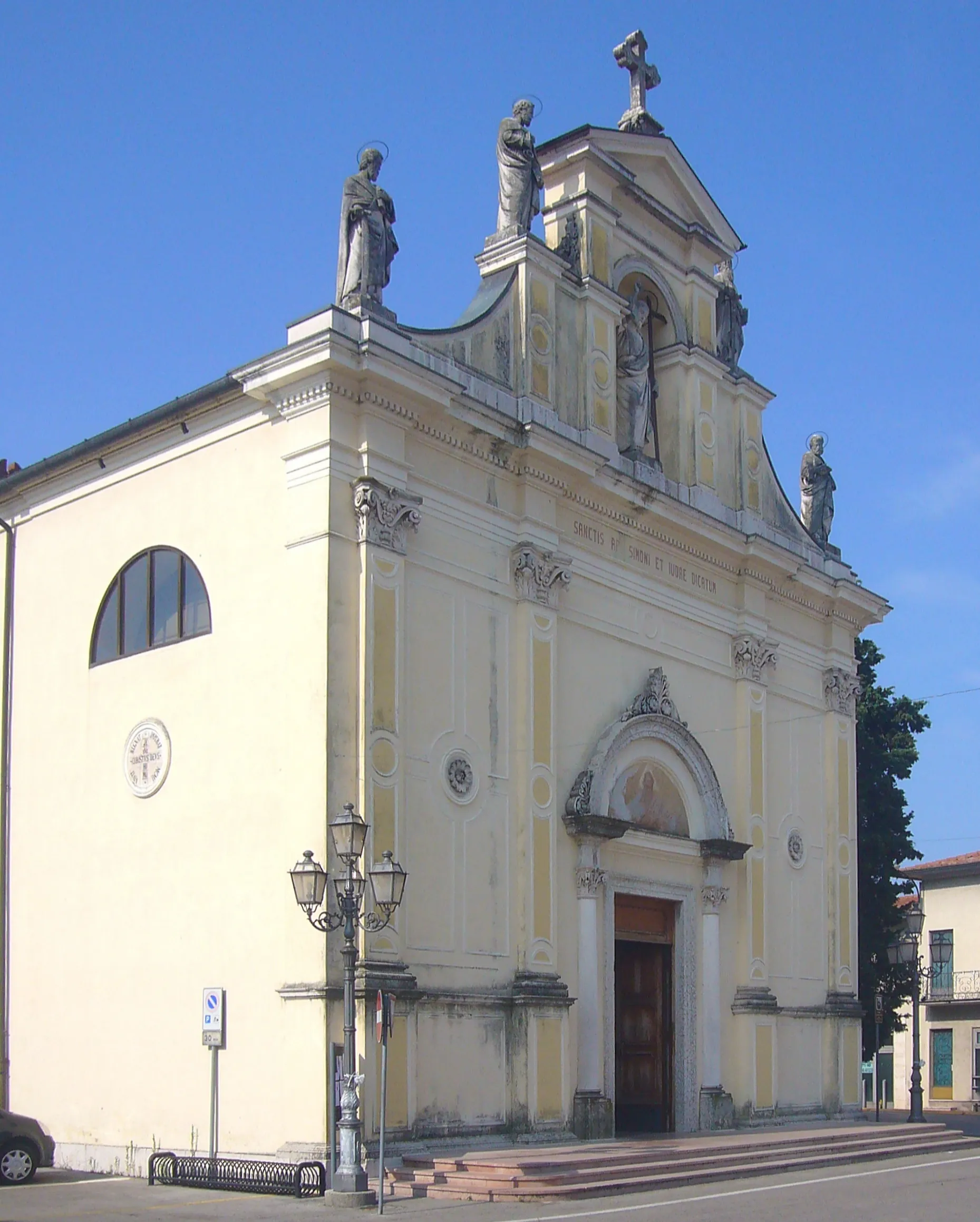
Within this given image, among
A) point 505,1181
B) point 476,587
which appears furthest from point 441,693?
point 505,1181

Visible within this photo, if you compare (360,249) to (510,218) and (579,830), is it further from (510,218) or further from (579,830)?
(579,830)

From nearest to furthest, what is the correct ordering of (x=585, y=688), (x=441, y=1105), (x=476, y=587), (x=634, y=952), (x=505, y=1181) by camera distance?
(x=505, y=1181), (x=441, y=1105), (x=476, y=587), (x=585, y=688), (x=634, y=952)

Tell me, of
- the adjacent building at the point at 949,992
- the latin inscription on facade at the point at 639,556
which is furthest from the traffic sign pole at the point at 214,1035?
the adjacent building at the point at 949,992

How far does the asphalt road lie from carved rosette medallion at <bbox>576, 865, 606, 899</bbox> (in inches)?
177

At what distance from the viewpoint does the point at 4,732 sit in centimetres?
2327

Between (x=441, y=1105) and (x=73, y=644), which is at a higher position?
(x=73, y=644)

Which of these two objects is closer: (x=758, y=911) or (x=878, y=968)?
(x=758, y=911)

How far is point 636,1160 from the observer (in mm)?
18578

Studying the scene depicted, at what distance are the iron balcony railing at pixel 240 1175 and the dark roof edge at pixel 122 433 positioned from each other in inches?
361

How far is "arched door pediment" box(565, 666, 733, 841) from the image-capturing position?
21984mm

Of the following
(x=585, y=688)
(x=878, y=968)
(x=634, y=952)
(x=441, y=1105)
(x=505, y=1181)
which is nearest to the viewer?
(x=505, y=1181)

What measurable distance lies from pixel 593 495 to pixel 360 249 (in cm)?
533

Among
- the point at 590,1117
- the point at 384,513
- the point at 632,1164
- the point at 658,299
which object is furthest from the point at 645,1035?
the point at 658,299

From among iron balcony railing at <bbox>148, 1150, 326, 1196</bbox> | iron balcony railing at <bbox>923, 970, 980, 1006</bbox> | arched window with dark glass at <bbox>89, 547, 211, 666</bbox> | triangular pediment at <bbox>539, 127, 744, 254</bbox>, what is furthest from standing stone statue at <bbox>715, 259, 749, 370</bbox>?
iron balcony railing at <bbox>923, 970, 980, 1006</bbox>
